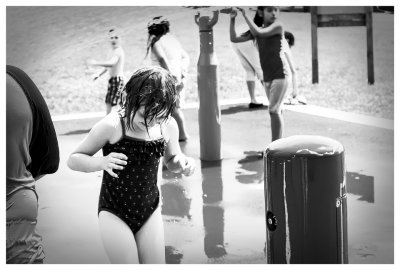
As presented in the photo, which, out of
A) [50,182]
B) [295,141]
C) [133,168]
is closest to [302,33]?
[50,182]

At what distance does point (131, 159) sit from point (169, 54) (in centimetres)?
388

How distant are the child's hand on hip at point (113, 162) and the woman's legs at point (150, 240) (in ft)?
1.03

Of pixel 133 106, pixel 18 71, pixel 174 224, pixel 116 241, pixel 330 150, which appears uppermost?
pixel 18 71

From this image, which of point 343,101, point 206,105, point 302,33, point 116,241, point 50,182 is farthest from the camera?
point 343,101

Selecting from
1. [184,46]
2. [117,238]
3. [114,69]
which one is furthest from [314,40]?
[117,238]

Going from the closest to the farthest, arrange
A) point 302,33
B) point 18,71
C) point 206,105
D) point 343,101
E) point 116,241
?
point 18,71 → point 116,241 → point 206,105 → point 302,33 → point 343,101

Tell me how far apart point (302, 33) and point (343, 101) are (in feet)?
4.02

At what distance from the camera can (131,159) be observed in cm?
351

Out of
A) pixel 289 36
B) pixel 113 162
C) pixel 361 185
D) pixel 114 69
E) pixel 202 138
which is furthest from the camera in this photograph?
pixel 114 69

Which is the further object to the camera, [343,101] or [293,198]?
[343,101]

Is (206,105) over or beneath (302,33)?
beneath

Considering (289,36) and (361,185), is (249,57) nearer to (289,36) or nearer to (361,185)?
(289,36)

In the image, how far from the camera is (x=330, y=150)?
3646 millimetres
